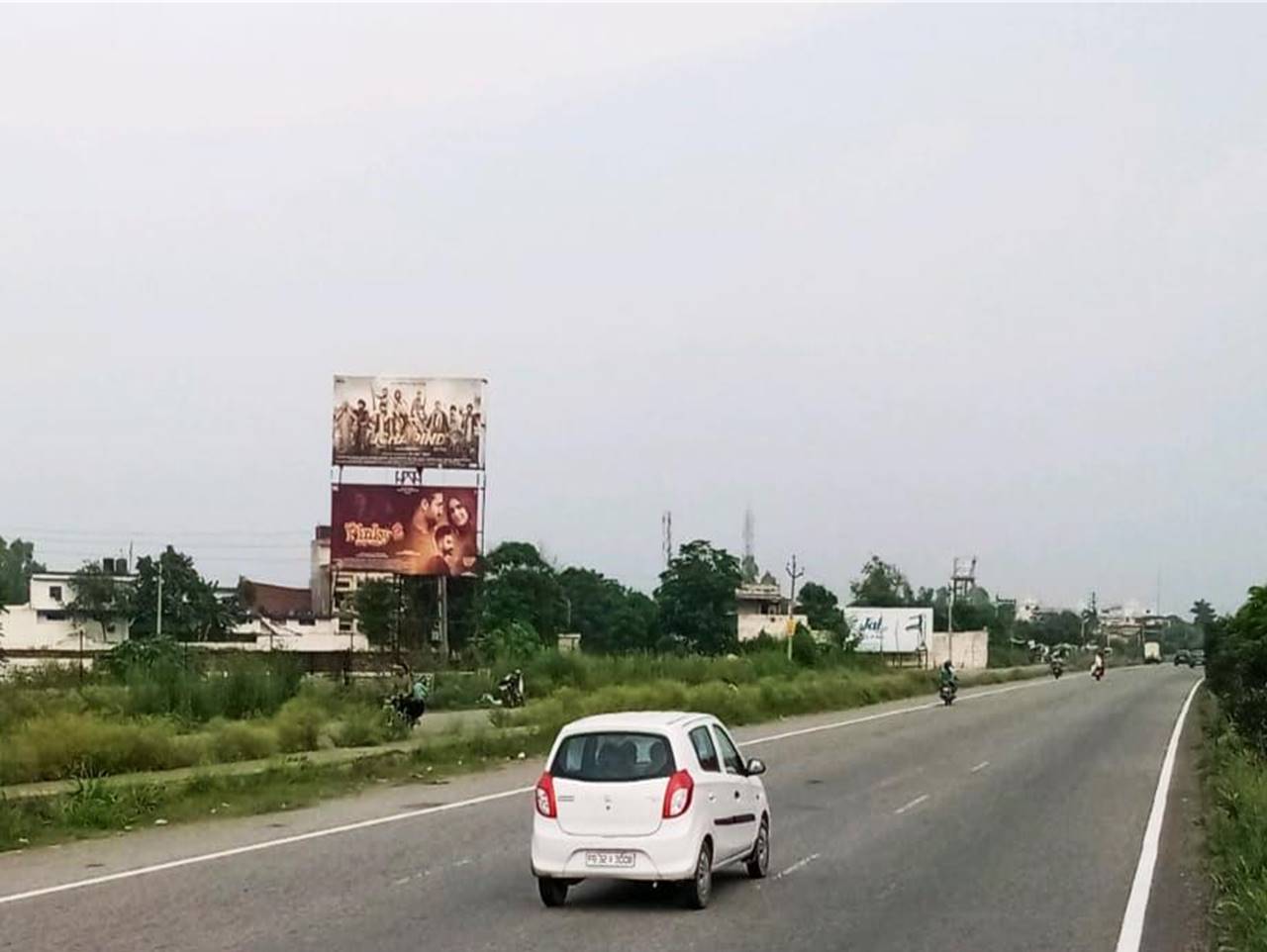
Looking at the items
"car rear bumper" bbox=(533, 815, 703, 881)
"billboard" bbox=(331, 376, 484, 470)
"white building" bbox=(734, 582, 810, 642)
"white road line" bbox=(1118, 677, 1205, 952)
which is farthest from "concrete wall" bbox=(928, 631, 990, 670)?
"car rear bumper" bbox=(533, 815, 703, 881)

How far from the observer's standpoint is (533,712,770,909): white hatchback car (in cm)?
1348

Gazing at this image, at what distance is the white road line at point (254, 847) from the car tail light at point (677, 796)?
537 centimetres

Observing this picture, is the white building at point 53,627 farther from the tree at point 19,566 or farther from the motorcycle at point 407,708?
the motorcycle at point 407,708

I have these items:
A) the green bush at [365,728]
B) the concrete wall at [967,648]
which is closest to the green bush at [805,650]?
the green bush at [365,728]

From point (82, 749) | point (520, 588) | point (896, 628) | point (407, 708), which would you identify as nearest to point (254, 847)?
point (82, 749)

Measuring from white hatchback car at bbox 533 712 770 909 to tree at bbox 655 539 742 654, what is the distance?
289 feet

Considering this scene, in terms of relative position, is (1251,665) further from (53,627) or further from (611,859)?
(53,627)

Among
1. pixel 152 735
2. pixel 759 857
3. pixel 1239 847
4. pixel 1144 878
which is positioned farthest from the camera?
pixel 152 735

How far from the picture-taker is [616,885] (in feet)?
50.2

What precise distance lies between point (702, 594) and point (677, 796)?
90.6 m

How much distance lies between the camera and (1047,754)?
34906 millimetres

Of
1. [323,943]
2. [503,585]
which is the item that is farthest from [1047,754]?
[503,585]

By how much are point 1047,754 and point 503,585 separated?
215 ft

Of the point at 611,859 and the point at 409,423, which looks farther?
the point at 409,423
